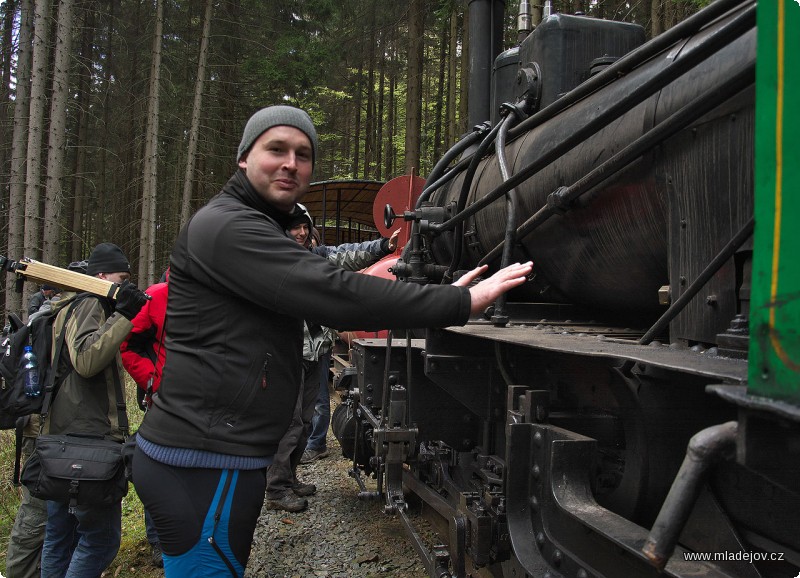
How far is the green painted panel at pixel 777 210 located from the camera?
942mm

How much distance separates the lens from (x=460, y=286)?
1.88 m

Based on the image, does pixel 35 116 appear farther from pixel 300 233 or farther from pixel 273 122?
pixel 273 122

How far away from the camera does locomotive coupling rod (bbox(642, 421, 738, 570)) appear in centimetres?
110

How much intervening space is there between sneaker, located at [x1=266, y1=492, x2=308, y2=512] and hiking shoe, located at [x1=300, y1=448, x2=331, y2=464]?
131cm

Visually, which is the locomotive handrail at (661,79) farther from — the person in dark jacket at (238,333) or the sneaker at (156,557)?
the sneaker at (156,557)

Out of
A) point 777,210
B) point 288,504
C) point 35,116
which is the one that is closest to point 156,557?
point 288,504

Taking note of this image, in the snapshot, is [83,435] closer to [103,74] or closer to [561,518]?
[561,518]

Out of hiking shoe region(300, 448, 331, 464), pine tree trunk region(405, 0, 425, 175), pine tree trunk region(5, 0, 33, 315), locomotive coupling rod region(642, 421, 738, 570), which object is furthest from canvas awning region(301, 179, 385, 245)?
locomotive coupling rod region(642, 421, 738, 570)

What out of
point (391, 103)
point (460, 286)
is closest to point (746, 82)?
point (460, 286)

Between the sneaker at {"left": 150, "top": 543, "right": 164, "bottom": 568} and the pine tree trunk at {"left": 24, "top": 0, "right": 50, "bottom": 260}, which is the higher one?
the pine tree trunk at {"left": 24, "top": 0, "right": 50, "bottom": 260}

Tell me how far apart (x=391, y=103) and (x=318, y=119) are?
5.34m

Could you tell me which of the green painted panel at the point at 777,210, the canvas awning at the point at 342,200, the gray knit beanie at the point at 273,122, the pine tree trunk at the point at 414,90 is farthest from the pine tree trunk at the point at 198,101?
the green painted panel at the point at 777,210

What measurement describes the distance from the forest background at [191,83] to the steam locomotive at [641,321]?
1025 centimetres

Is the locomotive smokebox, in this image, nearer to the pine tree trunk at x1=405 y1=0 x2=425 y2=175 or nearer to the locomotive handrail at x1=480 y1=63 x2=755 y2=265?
the locomotive handrail at x1=480 y1=63 x2=755 y2=265
